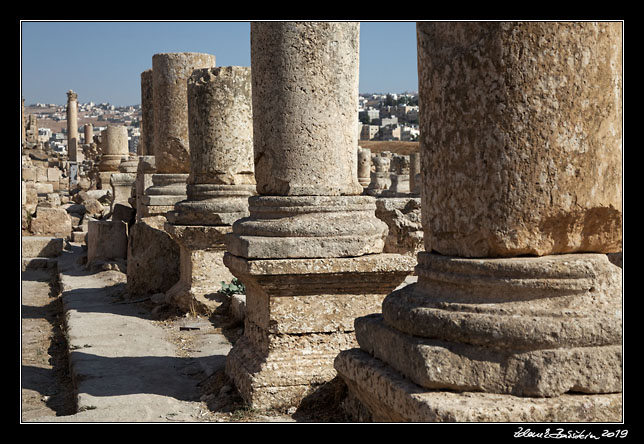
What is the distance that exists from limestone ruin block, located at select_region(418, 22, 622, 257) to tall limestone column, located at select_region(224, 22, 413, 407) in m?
2.40

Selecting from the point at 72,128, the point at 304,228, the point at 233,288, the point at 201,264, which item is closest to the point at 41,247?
the point at 201,264

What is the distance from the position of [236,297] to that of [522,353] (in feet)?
17.6

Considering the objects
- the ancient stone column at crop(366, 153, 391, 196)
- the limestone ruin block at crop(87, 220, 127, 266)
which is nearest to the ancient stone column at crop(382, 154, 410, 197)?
the ancient stone column at crop(366, 153, 391, 196)

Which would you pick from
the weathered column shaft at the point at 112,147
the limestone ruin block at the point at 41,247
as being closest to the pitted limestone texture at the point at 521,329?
the limestone ruin block at the point at 41,247

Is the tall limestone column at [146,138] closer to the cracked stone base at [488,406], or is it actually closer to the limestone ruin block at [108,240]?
the limestone ruin block at [108,240]

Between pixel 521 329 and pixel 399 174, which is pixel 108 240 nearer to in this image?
pixel 521 329

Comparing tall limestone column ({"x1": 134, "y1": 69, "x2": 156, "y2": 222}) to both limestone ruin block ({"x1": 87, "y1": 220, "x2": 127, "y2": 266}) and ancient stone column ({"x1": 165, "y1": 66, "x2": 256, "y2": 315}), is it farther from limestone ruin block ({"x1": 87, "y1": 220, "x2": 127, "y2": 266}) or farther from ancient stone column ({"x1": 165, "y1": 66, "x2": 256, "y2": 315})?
ancient stone column ({"x1": 165, "y1": 66, "x2": 256, "y2": 315})

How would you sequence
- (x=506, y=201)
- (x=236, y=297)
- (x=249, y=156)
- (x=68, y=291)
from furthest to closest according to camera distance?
1. (x=68, y=291)
2. (x=249, y=156)
3. (x=236, y=297)
4. (x=506, y=201)

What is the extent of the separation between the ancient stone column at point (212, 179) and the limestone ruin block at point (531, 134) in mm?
5882

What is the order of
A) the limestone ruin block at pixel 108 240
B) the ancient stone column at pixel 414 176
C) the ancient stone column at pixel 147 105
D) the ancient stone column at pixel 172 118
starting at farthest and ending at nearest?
the ancient stone column at pixel 414 176
the ancient stone column at pixel 147 105
the limestone ruin block at pixel 108 240
the ancient stone column at pixel 172 118

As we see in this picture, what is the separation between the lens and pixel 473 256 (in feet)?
10.2

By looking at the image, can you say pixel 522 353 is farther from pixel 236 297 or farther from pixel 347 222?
pixel 236 297

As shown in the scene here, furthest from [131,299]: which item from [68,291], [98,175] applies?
[98,175]

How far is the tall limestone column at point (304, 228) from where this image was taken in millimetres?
5406
